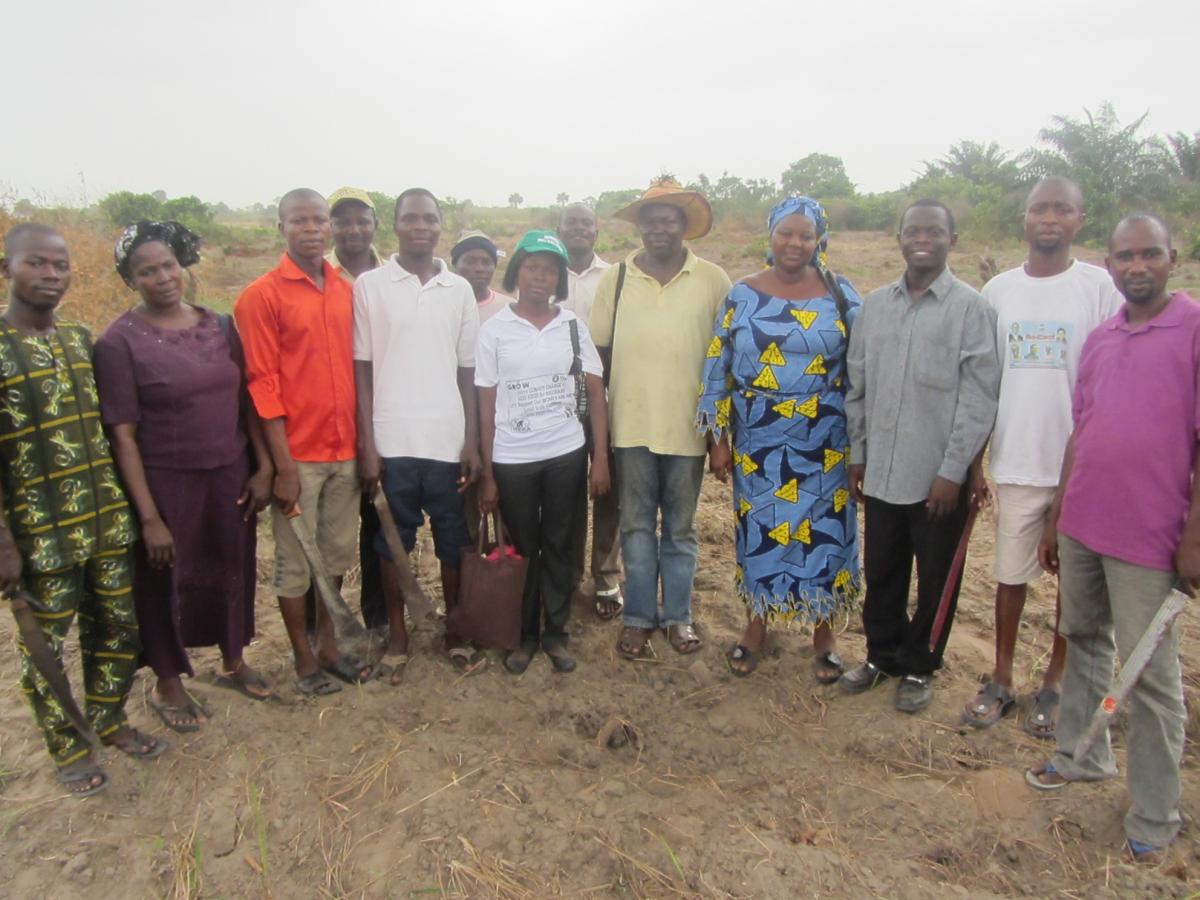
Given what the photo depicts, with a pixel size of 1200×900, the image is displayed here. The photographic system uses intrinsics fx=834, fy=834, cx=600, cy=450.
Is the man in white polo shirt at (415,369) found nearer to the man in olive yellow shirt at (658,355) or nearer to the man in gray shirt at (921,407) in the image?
the man in olive yellow shirt at (658,355)

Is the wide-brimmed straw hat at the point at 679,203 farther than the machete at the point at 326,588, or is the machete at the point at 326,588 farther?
the wide-brimmed straw hat at the point at 679,203

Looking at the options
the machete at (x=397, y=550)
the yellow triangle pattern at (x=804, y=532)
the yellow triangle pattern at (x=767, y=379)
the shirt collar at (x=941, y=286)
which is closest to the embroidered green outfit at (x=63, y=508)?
the machete at (x=397, y=550)

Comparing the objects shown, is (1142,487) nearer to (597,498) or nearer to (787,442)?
(787,442)

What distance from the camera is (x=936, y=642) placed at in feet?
11.1

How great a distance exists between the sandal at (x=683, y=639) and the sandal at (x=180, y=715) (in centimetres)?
203

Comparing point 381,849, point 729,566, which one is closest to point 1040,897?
point 381,849

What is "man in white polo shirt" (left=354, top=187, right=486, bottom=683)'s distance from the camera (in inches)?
132

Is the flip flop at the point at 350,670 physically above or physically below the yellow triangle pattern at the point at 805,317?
below

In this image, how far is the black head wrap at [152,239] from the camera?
9.37ft

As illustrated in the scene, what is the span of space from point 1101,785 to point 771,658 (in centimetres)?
140

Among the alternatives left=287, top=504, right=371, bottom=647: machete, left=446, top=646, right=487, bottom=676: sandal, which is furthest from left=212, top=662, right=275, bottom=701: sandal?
left=446, top=646, right=487, bottom=676: sandal

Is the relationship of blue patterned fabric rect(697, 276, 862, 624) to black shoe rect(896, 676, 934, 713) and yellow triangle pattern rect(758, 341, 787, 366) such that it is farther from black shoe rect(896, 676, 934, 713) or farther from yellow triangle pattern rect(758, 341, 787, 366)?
black shoe rect(896, 676, 934, 713)

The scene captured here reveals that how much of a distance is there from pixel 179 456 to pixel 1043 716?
3.40 m

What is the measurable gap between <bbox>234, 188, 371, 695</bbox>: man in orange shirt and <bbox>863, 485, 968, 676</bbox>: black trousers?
85.6 inches
